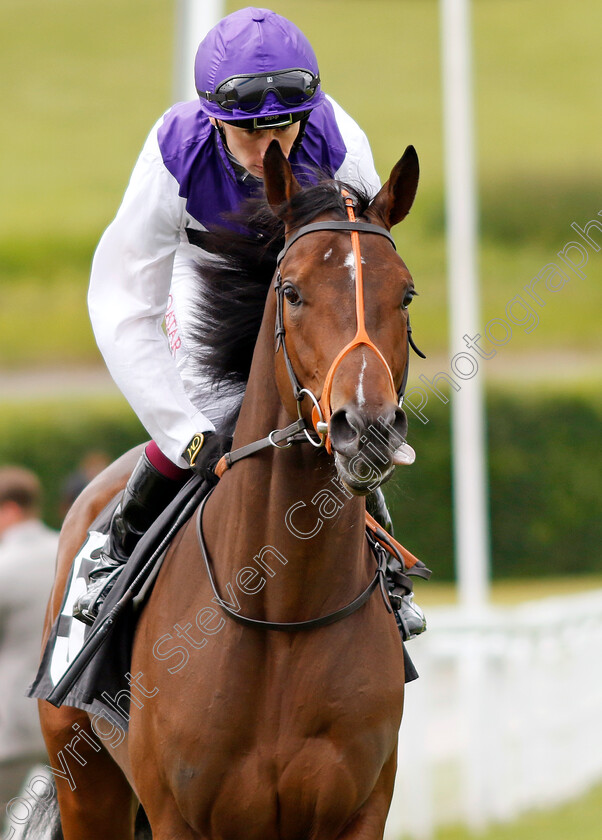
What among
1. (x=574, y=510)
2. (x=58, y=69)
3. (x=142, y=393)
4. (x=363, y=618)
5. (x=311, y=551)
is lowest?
(x=574, y=510)

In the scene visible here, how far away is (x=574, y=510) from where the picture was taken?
20203mm

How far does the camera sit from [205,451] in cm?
321

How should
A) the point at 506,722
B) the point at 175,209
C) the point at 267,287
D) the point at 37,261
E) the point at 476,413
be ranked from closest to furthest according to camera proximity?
the point at 267,287
the point at 175,209
the point at 506,722
the point at 476,413
the point at 37,261

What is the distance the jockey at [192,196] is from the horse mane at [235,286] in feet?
0.23

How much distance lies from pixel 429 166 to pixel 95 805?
29699 millimetres

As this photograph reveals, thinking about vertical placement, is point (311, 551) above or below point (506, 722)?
above

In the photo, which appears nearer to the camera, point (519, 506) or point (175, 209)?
point (175, 209)

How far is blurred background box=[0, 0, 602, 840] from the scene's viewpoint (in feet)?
57.5

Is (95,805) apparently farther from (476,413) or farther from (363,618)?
(476,413)

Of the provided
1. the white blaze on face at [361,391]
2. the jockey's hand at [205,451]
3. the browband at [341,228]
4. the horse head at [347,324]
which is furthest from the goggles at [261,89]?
the white blaze on face at [361,391]

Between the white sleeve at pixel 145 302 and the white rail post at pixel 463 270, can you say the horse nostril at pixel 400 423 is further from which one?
the white rail post at pixel 463 270

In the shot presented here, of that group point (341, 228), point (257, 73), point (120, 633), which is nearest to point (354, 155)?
point (257, 73)

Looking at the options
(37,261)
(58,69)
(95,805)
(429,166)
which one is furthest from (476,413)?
(58,69)

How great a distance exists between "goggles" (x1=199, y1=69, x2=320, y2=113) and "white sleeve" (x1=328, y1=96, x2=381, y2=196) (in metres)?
Answer: 0.32
